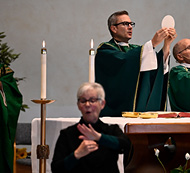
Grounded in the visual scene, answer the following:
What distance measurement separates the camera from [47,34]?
7035 mm

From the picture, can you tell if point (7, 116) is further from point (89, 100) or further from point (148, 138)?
point (89, 100)

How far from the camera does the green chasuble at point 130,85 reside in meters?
4.03

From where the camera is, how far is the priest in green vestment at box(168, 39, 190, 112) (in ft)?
18.4

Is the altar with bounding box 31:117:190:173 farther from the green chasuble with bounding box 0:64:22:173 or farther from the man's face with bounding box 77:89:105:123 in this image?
the green chasuble with bounding box 0:64:22:173

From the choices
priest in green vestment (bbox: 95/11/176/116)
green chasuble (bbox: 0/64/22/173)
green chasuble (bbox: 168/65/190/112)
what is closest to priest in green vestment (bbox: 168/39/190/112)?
green chasuble (bbox: 168/65/190/112)

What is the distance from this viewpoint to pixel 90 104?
171cm

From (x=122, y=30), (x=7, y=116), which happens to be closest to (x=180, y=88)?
(x=122, y=30)

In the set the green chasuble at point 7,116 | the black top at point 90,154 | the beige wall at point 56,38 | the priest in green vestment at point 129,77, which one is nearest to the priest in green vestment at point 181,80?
the priest in green vestment at point 129,77

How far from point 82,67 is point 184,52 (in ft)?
6.68

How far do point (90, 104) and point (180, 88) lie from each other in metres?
4.09

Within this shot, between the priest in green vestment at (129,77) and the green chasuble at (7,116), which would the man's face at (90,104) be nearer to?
the priest in green vestment at (129,77)

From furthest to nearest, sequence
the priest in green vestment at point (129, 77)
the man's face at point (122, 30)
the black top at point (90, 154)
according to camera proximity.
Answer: the man's face at point (122, 30) < the priest in green vestment at point (129, 77) < the black top at point (90, 154)

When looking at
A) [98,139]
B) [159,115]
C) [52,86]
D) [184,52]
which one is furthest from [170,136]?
[52,86]

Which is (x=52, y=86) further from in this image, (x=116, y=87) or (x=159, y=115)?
(x=159, y=115)
